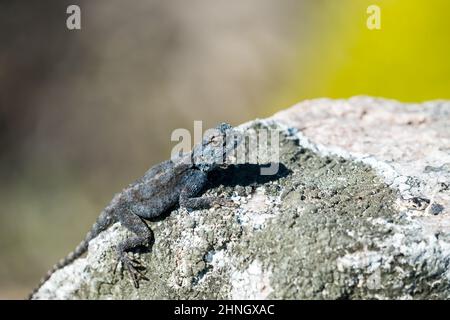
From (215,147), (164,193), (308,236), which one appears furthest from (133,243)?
(308,236)

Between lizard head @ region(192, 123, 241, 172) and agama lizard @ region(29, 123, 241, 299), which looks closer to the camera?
agama lizard @ region(29, 123, 241, 299)

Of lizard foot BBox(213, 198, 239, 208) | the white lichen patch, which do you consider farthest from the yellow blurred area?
the white lichen patch

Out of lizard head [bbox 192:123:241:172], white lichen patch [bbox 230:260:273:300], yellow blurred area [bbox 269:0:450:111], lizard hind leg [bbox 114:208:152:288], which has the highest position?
yellow blurred area [bbox 269:0:450:111]

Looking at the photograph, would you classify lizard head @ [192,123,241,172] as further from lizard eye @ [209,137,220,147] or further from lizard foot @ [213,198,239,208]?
lizard foot @ [213,198,239,208]

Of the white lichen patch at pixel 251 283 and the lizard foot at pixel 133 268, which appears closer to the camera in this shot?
the white lichen patch at pixel 251 283

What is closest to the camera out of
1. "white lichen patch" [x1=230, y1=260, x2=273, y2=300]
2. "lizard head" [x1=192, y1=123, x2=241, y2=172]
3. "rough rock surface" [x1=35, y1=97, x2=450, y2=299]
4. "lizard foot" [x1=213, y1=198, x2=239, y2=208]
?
→ "rough rock surface" [x1=35, y1=97, x2=450, y2=299]

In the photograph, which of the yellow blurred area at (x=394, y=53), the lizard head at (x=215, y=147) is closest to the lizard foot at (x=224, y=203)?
the lizard head at (x=215, y=147)

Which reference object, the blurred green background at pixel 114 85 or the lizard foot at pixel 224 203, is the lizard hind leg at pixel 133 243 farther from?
the blurred green background at pixel 114 85
